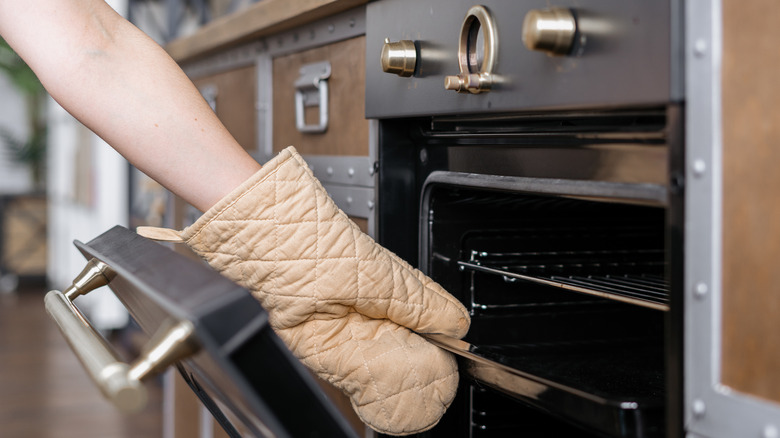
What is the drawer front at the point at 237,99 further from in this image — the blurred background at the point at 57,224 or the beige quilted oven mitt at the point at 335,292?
the beige quilted oven mitt at the point at 335,292

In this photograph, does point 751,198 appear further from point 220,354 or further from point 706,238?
point 220,354

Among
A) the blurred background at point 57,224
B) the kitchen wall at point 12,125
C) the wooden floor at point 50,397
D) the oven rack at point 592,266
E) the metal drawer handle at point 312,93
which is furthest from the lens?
the kitchen wall at point 12,125

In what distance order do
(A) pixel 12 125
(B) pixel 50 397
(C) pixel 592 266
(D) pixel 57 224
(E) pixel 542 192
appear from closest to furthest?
(E) pixel 542 192
(C) pixel 592 266
(B) pixel 50 397
(D) pixel 57 224
(A) pixel 12 125

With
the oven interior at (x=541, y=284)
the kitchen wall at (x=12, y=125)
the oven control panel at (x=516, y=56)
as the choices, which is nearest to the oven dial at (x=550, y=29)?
the oven control panel at (x=516, y=56)

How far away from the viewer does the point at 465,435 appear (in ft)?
3.12

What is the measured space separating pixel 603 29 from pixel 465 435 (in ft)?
1.86

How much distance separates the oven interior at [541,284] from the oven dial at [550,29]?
0.26 metres

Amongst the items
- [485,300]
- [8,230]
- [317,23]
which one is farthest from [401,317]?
[8,230]

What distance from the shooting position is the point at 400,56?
2.73 feet

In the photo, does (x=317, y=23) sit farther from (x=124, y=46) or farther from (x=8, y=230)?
(x=8, y=230)

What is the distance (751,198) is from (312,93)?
0.81 metres

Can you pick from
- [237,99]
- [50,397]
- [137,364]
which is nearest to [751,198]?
[137,364]

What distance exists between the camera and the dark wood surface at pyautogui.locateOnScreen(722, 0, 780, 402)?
18.3 inches

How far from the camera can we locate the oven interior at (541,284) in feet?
2.86
